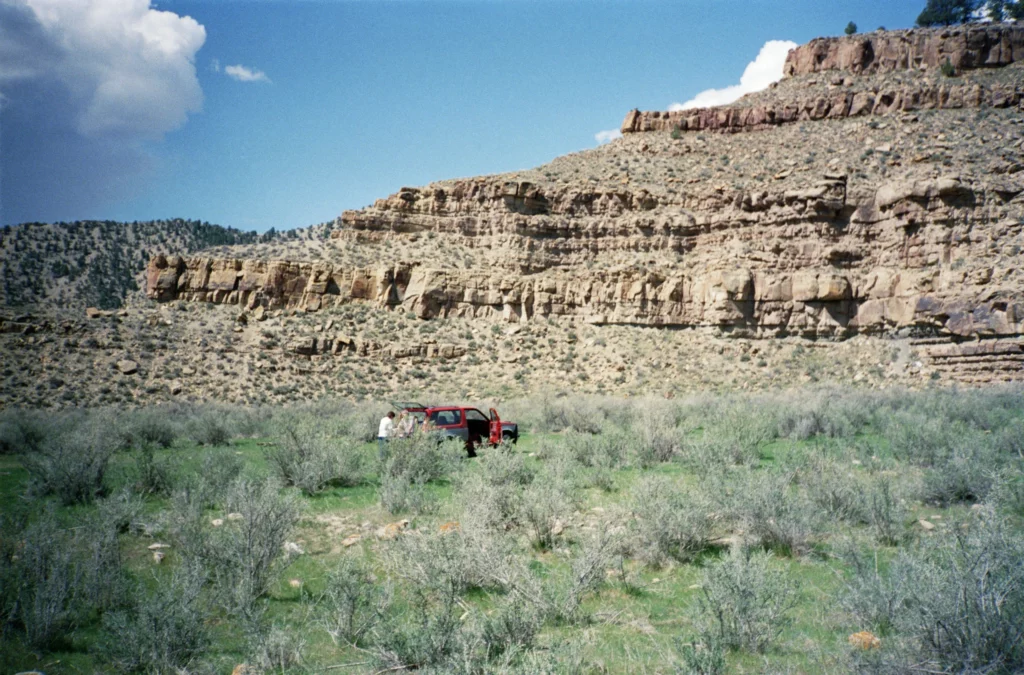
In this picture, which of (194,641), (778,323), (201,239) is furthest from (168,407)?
(201,239)

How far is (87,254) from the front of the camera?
5241 centimetres

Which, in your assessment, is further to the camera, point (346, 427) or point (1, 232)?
point (1, 232)

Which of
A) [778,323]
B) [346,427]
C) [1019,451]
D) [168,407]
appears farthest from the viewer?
[778,323]

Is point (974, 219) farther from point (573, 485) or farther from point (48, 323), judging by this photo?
point (48, 323)

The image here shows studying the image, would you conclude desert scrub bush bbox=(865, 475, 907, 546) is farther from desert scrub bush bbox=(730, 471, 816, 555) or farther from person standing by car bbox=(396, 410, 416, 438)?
person standing by car bbox=(396, 410, 416, 438)

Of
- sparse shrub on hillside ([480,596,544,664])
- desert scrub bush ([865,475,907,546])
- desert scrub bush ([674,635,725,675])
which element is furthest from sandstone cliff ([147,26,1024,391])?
desert scrub bush ([674,635,725,675])

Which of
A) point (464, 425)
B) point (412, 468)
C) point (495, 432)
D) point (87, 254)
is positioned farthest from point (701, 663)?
point (87, 254)

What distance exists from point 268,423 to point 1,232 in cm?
4911

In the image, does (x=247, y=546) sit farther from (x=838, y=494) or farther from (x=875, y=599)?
(x=838, y=494)

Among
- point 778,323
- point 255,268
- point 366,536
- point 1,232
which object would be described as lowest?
point 366,536

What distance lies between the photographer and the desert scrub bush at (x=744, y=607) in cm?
462

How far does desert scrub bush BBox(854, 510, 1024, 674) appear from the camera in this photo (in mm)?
3502

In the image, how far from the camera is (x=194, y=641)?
179 inches

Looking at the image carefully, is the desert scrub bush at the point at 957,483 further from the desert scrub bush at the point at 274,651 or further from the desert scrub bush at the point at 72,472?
the desert scrub bush at the point at 72,472
